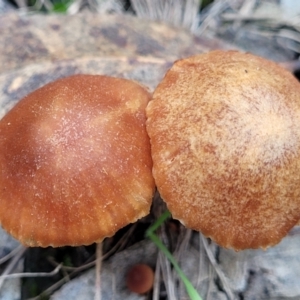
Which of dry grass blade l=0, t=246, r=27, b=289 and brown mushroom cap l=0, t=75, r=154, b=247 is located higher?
brown mushroom cap l=0, t=75, r=154, b=247

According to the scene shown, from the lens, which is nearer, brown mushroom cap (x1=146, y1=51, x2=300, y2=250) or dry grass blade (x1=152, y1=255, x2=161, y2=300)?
brown mushroom cap (x1=146, y1=51, x2=300, y2=250)

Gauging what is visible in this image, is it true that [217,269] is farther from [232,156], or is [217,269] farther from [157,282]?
[232,156]

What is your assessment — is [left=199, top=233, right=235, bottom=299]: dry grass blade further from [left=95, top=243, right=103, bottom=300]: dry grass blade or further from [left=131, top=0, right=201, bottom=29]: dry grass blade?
[left=131, top=0, right=201, bottom=29]: dry grass blade

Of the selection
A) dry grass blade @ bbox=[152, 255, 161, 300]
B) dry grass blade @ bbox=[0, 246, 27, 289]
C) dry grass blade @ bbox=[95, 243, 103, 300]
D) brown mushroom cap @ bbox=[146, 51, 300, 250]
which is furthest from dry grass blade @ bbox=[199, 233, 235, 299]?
dry grass blade @ bbox=[0, 246, 27, 289]

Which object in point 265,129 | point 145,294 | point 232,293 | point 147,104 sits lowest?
point 145,294

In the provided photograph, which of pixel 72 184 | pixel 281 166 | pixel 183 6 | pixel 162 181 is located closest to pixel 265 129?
pixel 281 166

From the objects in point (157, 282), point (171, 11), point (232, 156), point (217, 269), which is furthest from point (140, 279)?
point (171, 11)

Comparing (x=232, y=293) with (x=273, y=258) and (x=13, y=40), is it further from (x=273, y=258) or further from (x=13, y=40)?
(x=13, y=40)
